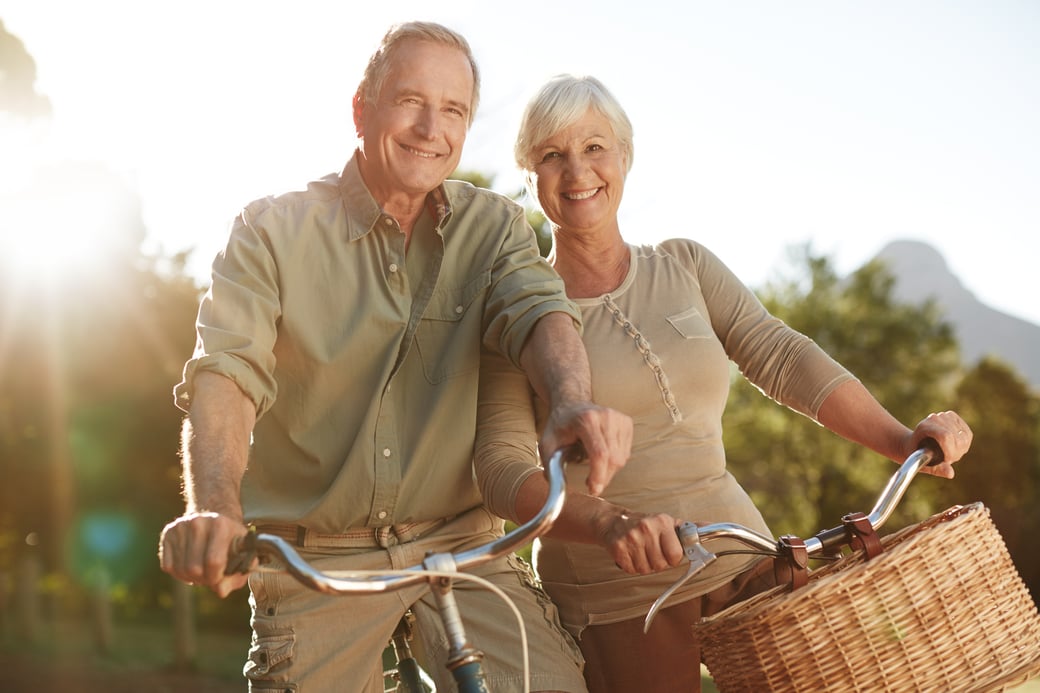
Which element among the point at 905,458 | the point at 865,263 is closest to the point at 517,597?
the point at 905,458

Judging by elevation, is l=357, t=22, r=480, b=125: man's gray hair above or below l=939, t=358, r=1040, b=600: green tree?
above

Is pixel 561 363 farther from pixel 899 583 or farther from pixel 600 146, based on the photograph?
pixel 600 146

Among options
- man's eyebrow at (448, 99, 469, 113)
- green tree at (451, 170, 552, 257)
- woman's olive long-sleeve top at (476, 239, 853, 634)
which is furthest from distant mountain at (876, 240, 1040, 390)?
man's eyebrow at (448, 99, 469, 113)

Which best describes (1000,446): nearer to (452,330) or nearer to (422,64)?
(452,330)

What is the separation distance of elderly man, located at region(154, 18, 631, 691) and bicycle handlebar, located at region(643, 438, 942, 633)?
0.44 metres

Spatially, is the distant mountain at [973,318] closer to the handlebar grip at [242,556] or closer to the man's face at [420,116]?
the man's face at [420,116]

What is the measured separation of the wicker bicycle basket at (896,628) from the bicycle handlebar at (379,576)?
554 millimetres

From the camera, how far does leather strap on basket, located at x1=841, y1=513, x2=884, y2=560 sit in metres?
2.30

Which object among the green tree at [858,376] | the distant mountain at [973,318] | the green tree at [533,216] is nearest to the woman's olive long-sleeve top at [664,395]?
Answer: the green tree at [533,216]

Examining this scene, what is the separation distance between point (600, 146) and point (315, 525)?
144 cm

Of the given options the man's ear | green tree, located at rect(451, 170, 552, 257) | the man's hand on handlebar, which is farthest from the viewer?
green tree, located at rect(451, 170, 552, 257)

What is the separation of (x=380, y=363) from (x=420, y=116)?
618 mm

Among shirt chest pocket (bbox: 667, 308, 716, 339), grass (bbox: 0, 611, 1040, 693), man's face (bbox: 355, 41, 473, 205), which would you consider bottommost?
grass (bbox: 0, 611, 1040, 693)

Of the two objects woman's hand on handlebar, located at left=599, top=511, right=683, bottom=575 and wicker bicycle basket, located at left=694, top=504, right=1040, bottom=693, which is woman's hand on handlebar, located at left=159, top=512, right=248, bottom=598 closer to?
woman's hand on handlebar, located at left=599, top=511, right=683, bottom=575
